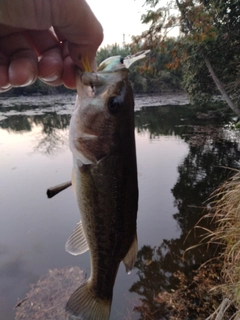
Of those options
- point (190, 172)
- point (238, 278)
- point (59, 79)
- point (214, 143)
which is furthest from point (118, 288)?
point (214, 143)

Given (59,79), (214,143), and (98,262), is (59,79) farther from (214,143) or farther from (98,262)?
(214,143)

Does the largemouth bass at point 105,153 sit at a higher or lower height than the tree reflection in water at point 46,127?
higher

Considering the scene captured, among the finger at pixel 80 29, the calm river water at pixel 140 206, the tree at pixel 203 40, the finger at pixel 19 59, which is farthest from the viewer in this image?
the tree at pixel 203 40

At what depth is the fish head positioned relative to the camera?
4.40 ft

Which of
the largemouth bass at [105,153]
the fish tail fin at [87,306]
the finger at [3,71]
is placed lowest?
the fish tail fin at [87,306]

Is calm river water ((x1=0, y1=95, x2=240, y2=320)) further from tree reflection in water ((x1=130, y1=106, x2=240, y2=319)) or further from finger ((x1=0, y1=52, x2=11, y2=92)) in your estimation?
finger ((x1=0, y1=52, x2=11, y2=92))

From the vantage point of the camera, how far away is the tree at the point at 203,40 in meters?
11.1

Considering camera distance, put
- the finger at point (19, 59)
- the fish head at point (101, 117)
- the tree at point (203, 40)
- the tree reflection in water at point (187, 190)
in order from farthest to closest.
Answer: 1. the tree at point (203, 40)
2. the tree reflection in water at point (187, 190)
3. the finger at point (19, 59)
4. the fish head at point (101, 117)

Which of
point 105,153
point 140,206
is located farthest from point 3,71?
point 140,206

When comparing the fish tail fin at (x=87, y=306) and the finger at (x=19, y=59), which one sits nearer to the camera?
the fish tail fin at (x=87, y=306)

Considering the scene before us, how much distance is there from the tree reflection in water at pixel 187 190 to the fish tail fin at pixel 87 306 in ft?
10.4

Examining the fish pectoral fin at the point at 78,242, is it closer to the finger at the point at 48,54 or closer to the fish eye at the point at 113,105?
the fish eye at the point at 113,105

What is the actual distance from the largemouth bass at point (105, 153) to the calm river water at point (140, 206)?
357 cm

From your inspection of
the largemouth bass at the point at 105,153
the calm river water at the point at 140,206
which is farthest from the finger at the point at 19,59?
the calm river water at the point at 140,206
